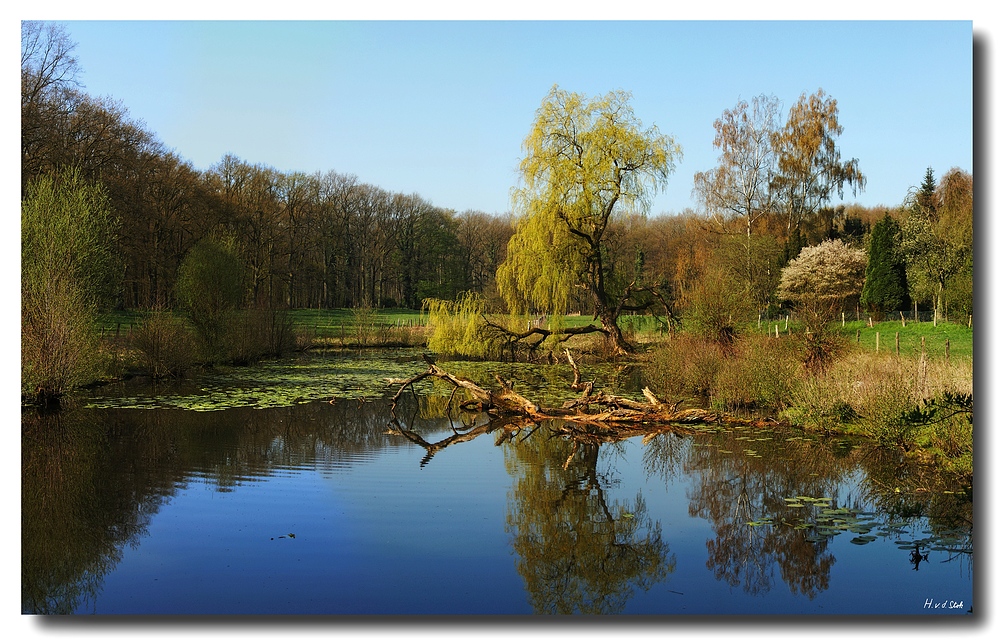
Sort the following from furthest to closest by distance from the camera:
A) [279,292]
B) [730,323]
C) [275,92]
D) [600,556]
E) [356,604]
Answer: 1. [279,292]
2. [730,323]
3. [275,92]
4. [600,556]
5. [356,604]

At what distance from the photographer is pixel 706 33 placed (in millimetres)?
7480

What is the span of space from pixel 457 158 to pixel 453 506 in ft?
15.2

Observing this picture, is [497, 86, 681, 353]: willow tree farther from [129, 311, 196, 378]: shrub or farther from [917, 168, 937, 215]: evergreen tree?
[917, 168, 937, 215]: evergreen tree

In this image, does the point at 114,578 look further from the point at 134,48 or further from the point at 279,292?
the point at 279,292

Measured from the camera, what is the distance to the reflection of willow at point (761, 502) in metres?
6.13

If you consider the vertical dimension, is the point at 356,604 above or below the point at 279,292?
below

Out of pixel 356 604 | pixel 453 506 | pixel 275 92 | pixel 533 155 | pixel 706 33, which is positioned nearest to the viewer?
pixel 356 604

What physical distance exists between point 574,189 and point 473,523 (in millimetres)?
16546

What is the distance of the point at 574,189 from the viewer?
22859 mm

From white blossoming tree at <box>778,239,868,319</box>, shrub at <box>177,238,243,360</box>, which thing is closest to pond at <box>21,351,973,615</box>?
shrub at <box>177,238,243,360</box>

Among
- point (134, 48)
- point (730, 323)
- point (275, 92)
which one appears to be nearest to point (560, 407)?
point (730, 323)

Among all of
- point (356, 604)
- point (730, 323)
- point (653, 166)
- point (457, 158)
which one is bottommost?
point (356, 604)

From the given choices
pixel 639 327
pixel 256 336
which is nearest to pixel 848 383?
pixel 639 327

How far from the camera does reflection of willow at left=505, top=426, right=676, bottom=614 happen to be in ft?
18.7
